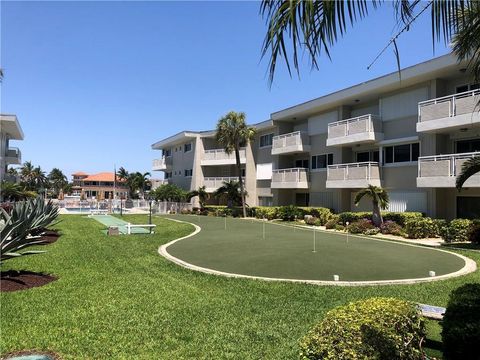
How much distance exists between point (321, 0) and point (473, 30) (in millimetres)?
2396

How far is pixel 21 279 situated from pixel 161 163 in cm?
5613

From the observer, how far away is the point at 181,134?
5412 centimetres

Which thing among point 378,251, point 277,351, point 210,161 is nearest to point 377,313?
point 277,351

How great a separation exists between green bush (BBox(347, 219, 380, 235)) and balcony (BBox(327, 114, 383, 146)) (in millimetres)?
6607

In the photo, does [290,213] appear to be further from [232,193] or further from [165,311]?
[165,311]

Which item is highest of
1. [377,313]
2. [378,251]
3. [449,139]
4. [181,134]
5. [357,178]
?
[181,134]

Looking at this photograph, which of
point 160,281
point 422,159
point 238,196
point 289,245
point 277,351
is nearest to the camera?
point 277,351

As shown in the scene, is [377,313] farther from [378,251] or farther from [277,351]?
[378,251]

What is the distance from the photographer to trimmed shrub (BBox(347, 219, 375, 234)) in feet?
78.3

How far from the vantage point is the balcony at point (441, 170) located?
2108 cm

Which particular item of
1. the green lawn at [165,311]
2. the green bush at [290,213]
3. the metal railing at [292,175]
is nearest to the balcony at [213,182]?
the metal railing at [292,175]

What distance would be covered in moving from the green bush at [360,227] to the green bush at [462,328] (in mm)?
19597

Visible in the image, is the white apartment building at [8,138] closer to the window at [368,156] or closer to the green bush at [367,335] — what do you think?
the window at [368,156]

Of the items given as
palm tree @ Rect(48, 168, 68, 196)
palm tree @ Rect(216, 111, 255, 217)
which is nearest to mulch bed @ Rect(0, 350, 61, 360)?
palm tree @ Rect(216, 111, 255, 217)
